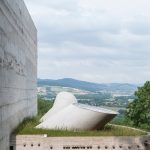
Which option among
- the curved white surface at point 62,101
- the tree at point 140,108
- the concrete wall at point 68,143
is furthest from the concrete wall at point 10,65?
the tree at point 140,108

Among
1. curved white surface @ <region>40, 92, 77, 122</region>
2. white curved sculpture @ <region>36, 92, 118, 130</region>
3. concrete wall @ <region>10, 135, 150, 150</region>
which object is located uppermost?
curved white surface @ <region>40, 92, 77, 122</region>

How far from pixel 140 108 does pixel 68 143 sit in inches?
889

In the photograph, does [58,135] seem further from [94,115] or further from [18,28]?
[18,28]

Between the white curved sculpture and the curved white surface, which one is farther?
the curved white surface

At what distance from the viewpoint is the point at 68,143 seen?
31828mm

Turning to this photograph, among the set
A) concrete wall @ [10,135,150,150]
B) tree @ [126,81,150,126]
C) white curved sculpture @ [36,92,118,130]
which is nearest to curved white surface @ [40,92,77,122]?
white curved sculpture @ [36,92,118,130]

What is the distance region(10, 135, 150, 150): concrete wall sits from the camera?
104 ft

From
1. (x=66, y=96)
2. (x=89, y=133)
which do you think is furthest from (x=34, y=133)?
(x=66, y=96)

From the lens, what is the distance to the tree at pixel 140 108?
52750 millimetres

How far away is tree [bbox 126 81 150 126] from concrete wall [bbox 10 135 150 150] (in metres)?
A: 20.9

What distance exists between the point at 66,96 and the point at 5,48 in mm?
14376

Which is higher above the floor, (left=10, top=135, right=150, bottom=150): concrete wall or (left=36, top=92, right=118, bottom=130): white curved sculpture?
(left=36, top=92, right=118, bottom=130): white curved sculpture

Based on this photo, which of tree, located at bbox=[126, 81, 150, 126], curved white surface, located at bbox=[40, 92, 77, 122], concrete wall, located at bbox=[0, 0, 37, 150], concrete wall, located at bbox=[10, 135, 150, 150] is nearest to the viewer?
concrete wall, located at bbox=[0, 0, 37, 150]

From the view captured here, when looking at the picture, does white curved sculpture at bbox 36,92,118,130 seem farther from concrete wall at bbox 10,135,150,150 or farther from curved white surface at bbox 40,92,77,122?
curved white surface at bbox 40,92,77,122
